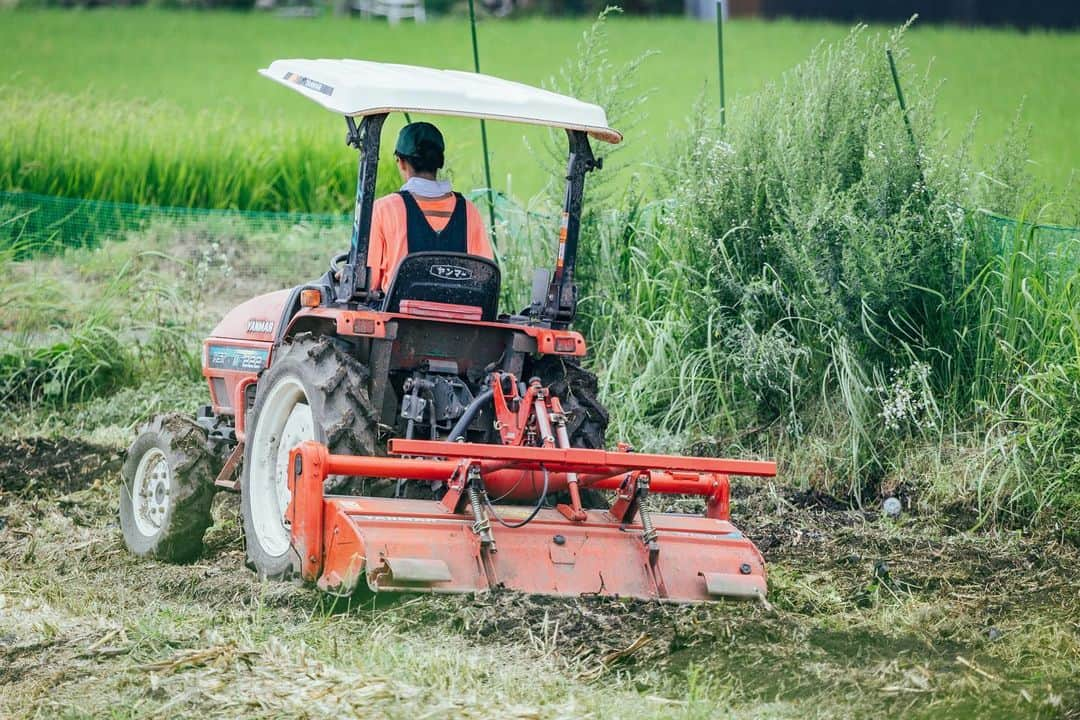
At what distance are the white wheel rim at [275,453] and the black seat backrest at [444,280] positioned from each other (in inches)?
24.7

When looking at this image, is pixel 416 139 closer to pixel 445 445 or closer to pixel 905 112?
pixel 445 445

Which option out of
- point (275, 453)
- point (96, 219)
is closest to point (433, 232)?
point (275, 453)

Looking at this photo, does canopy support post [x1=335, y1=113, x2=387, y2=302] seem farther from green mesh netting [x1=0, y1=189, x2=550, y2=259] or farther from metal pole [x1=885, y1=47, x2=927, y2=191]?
green mesh netting [x1=0, y1=189, x2=550, y2=259]

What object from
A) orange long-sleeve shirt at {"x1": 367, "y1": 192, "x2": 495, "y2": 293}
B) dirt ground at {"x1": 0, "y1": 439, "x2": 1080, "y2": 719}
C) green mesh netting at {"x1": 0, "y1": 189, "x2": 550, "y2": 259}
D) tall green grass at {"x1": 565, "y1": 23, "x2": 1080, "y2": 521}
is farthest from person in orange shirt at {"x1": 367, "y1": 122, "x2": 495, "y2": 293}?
green mesh netting at {"x1": 0, "y1": 189, "x2": 550, "y2": 259}

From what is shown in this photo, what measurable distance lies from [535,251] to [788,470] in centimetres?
240

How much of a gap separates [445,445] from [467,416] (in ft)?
1.84

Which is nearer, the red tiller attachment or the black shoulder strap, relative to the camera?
the red tiller attachment

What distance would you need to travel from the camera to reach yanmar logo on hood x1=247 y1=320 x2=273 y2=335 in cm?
765

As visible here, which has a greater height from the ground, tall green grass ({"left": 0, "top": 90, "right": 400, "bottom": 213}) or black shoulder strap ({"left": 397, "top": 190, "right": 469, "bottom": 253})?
black shoulder strap ({"left": 397, "top": 190, "right": 469, "bottom": 253})

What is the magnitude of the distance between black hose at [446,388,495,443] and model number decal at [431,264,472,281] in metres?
0.49

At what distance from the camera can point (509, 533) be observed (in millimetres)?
6375

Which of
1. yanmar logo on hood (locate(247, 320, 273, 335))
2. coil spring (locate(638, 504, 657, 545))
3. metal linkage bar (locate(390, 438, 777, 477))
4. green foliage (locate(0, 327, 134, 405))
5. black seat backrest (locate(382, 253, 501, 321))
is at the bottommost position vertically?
green foliage (locate(0, 327, 134, 405))

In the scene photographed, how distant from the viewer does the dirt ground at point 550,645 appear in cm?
518

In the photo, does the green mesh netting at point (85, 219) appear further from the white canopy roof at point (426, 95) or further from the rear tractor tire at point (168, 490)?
the white canopy roof at point (426, 95)
